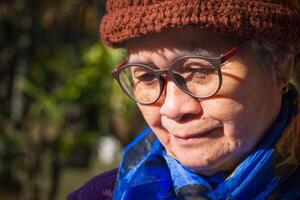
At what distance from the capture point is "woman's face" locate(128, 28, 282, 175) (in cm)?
162

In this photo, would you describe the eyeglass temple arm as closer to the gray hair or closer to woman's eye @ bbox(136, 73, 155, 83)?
the gray hair

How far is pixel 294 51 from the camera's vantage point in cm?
173

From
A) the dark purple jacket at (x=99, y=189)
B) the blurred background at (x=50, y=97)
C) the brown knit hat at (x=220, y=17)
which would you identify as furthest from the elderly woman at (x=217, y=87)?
the blurred background at (x=50, y=97)

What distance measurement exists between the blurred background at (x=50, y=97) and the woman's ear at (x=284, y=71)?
8.10 feet

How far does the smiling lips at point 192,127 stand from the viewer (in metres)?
1.64

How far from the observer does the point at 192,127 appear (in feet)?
5.47

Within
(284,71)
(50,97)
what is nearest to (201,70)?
(284,71)

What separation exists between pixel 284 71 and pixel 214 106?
0.27m

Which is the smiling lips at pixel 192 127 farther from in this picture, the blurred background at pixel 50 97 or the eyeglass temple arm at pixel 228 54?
the blurred background at pixel 50 97

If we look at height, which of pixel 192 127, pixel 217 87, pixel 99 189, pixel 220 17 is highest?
pixel 220 17

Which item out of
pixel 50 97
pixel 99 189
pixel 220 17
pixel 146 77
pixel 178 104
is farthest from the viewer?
pixel 50 97

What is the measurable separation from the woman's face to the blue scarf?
1.6 inches

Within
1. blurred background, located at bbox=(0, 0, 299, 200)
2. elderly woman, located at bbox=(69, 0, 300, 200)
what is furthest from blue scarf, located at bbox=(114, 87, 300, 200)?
blurred background, located at bbox=(0, 0, 299, 200)

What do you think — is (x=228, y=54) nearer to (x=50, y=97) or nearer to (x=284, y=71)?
(x=284, y=71)
